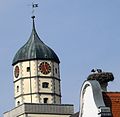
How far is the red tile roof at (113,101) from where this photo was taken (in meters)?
21.2

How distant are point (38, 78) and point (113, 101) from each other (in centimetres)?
4576

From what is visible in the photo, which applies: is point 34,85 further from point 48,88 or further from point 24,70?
point 24,70

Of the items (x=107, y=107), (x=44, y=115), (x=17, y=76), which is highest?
(x=17, y=76)

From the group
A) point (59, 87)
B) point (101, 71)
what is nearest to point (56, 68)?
point (59, 87)

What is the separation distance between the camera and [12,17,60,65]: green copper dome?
67.5 metres

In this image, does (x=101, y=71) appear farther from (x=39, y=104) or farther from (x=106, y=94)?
(x=39, y=104)

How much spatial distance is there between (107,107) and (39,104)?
4546 centimetres

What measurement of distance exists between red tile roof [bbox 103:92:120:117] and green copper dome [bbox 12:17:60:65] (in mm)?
45650

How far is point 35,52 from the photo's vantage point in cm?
6819

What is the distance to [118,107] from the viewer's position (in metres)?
21.4

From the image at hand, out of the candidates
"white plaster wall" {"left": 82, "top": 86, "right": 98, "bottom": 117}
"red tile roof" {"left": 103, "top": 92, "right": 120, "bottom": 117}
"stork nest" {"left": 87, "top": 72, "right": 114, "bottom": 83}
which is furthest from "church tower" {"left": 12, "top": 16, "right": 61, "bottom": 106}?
"red tile roof" {"left": 103, "top": 92, "right": 120, "bottom": 117}

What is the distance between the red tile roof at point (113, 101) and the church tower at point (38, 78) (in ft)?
148

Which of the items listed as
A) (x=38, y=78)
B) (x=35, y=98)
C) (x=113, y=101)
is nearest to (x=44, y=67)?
(x=38, y=78)

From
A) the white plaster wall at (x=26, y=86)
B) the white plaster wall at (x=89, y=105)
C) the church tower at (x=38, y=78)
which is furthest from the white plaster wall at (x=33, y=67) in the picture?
the white plaster wall at (x=89, y=105)
